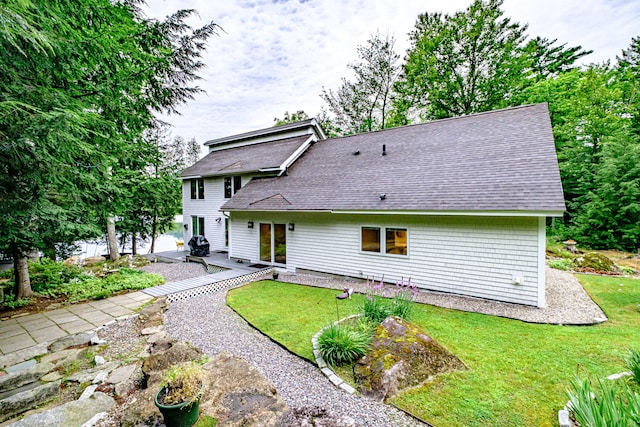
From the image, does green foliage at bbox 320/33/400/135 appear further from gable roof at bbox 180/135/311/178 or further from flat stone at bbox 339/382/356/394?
flat stone at bbox 339/382/356/394

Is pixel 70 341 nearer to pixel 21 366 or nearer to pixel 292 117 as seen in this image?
pixel 21 366

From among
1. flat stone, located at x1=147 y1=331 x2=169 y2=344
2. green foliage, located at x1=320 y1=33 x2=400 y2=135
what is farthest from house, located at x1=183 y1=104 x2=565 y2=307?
green foliage, located at x1=320 y1=33 x2=400 y2=135

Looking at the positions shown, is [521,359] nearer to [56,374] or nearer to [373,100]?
[56,374]

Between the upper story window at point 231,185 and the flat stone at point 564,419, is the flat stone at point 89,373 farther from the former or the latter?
the upper story window at point 231,185

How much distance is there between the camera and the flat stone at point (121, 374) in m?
3.91

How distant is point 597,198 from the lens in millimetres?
13953

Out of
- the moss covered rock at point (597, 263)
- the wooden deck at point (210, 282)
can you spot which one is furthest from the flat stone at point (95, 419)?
the moss covered rock at point (597, 263)

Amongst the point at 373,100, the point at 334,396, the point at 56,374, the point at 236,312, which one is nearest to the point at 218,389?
the point at 334,396

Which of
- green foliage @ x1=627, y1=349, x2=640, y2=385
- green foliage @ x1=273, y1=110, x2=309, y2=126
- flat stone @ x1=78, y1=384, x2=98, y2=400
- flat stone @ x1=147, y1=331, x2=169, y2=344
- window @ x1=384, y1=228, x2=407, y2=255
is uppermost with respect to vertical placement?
green foliage @ x1=273, y1=110, x2=309, y2=126

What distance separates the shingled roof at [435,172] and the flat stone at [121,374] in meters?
6.38

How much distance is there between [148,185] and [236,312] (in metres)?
5.62

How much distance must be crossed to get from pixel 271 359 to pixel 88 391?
2414mm

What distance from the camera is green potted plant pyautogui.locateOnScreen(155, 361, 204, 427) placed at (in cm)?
262

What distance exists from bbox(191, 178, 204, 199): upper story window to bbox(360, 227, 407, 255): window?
36.5 ft
